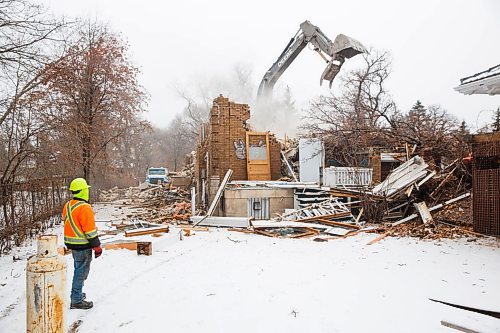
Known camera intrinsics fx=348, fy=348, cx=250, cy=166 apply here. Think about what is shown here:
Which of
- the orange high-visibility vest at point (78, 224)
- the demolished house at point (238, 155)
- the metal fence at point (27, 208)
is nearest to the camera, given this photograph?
the orange high-visibility vest at point (78, 224)

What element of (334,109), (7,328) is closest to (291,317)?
(7,328)

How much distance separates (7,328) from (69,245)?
3.57 ft

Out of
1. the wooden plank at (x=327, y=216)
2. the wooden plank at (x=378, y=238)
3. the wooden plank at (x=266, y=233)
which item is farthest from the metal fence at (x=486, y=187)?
the wooden plank at (x=266, y=233)

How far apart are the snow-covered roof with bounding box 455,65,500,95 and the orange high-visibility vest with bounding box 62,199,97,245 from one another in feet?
27.9

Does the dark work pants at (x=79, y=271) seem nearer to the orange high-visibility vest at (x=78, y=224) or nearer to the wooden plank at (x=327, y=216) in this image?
the orange high-visibility vest at (x=78, y=224)

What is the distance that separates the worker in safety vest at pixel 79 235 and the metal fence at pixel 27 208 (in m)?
4.29

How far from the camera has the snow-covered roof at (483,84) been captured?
7.81 metres

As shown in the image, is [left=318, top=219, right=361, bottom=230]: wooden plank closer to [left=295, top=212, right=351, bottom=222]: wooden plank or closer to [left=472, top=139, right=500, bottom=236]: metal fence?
[left=295, top=212, right=351, bottom=222]: wooden plank

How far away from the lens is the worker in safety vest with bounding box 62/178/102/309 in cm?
457

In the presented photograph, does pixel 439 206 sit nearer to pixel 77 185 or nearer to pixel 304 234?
pixel 304 234

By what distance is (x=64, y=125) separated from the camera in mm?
9680

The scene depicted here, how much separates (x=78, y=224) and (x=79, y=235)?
0.15m

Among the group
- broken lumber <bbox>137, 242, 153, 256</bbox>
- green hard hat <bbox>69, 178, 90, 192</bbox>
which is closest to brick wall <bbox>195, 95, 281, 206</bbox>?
broken lumber <bbox>137, 242, 153, 256</bbox>

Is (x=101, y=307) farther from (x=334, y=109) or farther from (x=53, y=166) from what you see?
(x=334, y=109)
